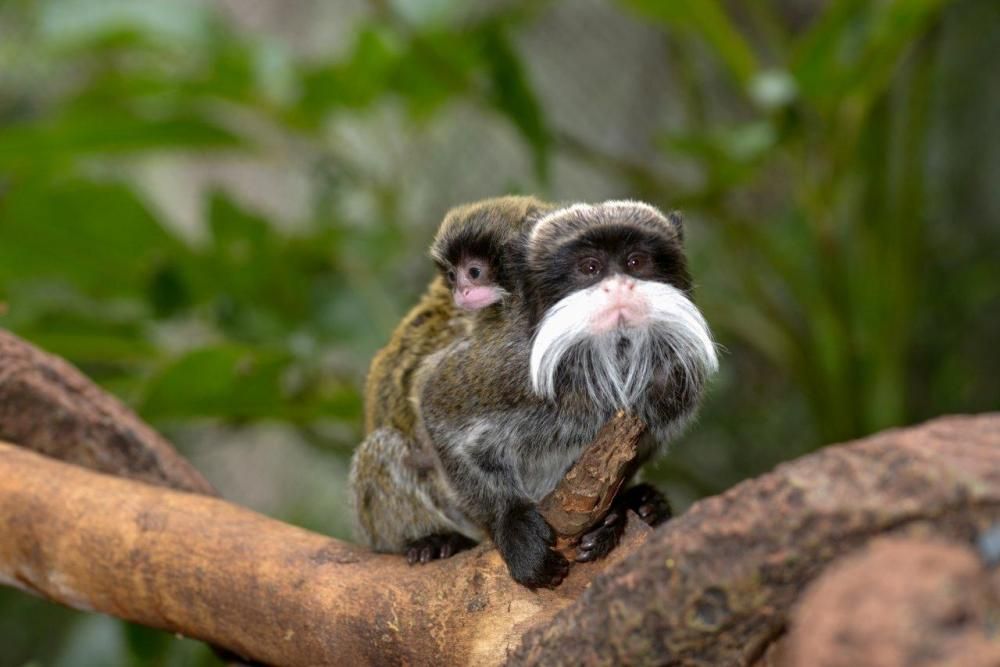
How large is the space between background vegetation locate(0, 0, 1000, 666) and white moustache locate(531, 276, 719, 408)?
1216mm

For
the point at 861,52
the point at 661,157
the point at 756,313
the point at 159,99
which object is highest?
the point at 861,52

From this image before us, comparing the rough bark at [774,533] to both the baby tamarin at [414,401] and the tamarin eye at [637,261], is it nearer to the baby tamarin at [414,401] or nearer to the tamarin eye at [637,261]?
the tamarin eye at [637,261]

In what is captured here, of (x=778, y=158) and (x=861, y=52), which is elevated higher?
(x=861, y=52)

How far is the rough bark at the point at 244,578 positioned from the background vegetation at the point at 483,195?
20.8 inches

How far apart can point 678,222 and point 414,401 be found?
0.66 m

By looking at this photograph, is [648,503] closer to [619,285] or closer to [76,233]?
[619,285]

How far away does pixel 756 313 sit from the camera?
4.15 metres

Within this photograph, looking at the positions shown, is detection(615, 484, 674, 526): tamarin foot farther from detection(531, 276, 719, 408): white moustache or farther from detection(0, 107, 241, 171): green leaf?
detection(0, 107, 241, 171): green leaf

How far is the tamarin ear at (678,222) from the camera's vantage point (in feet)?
6.37

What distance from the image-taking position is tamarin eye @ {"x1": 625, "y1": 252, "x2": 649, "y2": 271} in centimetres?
180

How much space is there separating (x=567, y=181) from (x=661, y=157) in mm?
463

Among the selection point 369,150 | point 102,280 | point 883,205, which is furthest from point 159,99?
point 883,205

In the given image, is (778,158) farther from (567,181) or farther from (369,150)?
(369,150)

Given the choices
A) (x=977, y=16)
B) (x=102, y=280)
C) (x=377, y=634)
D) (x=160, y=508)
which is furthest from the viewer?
(x=977, y=16)
